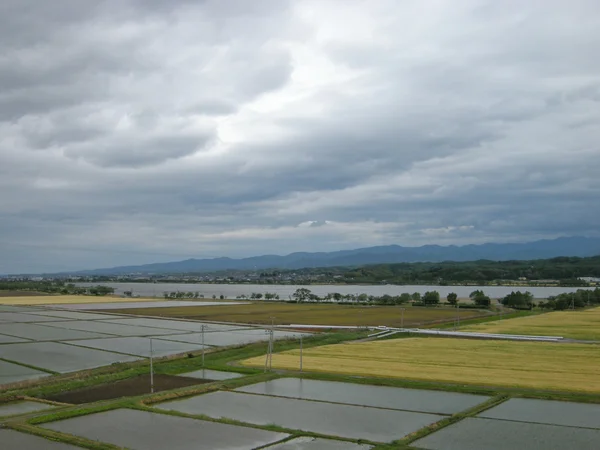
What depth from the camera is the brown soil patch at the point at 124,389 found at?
17.8 metres

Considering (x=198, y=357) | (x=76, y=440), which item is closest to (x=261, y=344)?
(x=198, y=357)

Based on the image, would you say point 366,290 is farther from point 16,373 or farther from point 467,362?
point 16,373

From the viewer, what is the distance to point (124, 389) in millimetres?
19125

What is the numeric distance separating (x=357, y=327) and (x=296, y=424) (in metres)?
29.3

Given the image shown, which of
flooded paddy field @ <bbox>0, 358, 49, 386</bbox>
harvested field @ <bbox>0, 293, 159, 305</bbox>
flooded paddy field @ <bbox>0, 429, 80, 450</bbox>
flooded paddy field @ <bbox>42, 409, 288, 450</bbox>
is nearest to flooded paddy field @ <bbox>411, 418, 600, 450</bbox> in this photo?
flooded paddy field @ <bbox>42, 409, 288, 450</bbox>

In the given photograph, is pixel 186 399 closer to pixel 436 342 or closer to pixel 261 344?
pixel 261 344

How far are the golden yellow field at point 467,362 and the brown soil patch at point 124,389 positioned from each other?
13.8ft

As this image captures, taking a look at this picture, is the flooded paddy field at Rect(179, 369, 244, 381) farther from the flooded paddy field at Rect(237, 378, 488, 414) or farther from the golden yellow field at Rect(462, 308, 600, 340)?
the golden yellow field at Rect(462, 308, 600, 340)

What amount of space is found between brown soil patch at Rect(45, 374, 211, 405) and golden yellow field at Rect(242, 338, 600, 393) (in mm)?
4195

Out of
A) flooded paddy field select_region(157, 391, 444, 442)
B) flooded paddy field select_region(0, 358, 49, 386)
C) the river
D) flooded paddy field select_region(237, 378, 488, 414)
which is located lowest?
the river

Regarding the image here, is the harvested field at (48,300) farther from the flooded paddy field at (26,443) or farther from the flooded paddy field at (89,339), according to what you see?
the flooded paddy field at (26,443)

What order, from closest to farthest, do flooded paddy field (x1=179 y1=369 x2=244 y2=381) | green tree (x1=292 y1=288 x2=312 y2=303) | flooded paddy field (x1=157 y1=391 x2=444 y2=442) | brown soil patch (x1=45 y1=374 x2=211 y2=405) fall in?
flooded paddy field (x1=157 y1=391 x2=444 y2=442)
brown soil patch (x1=45 y1=374 x2=211 y2=405)
flooded paddy field (x1=179 y1=369 x2=244 y2=381)
green tree (x1=292 y1=288 x2=312 y2=303)

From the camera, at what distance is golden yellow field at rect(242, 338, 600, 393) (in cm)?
1928

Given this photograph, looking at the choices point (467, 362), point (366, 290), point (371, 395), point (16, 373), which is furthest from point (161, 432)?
point (366, 290)
